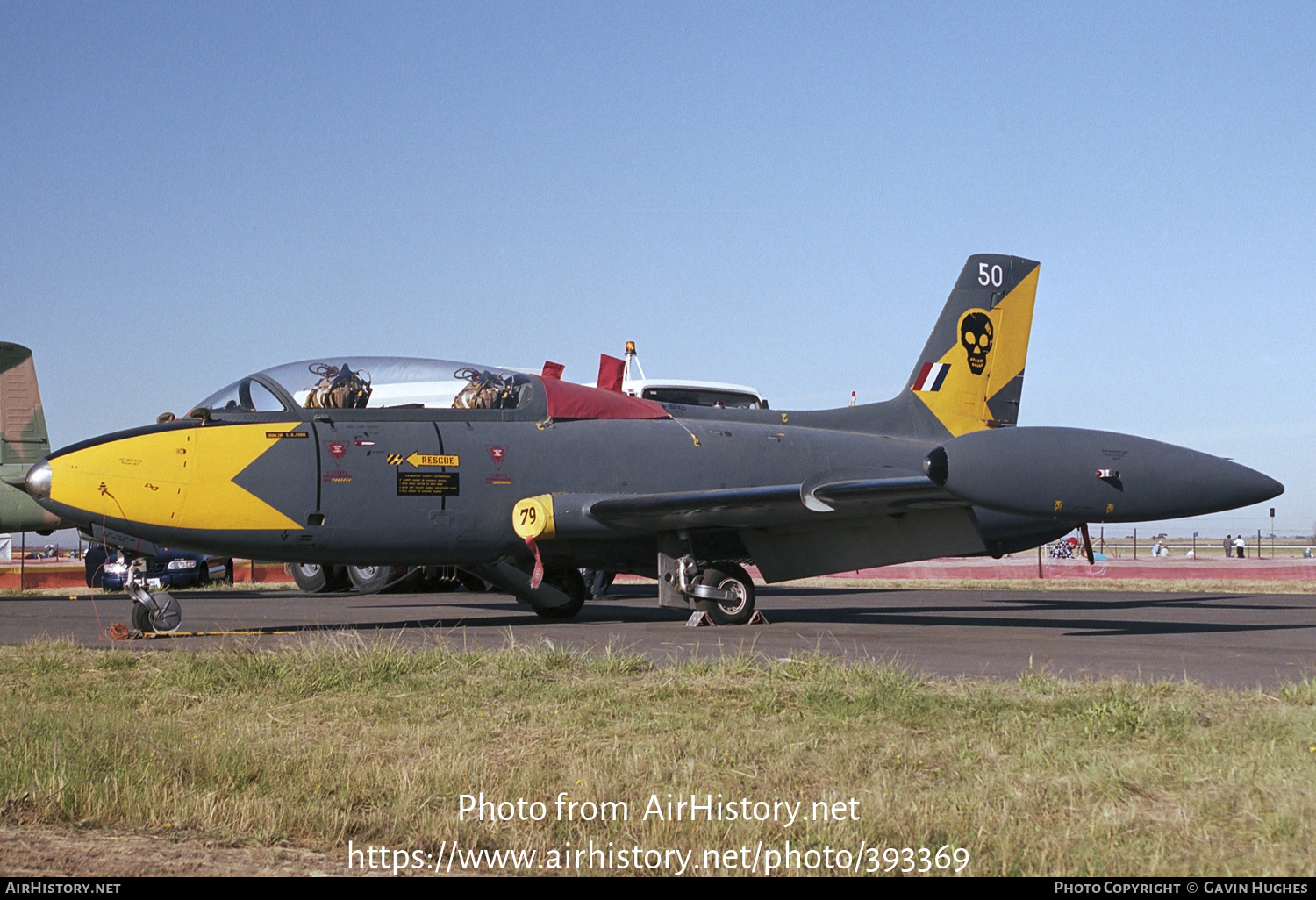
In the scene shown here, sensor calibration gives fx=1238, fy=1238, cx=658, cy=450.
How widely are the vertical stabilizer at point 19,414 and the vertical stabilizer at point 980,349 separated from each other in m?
17.0

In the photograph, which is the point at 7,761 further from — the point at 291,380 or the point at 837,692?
the point at 291,380

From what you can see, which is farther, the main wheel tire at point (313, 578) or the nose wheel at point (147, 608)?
the main wheel tire at point (313, 578)

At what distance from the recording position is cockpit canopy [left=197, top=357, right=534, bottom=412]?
13.7 meters

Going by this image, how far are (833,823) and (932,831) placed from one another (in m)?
0.36

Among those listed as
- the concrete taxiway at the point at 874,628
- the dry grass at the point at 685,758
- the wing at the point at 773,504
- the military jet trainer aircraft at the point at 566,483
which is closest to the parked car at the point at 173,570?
the concrete taxiway at the point at 874,628

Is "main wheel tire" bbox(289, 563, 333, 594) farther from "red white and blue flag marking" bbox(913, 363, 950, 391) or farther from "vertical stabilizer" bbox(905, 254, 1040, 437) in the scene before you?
"vertical stabilizer" bbox(905, 254, 1040, 437)

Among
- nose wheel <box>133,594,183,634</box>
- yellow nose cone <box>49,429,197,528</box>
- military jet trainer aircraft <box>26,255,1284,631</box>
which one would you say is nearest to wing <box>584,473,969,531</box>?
military jet trainer aircraft <box>26,255,1284,631</box>

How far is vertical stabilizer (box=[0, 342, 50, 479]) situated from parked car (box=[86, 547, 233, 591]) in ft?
18.7

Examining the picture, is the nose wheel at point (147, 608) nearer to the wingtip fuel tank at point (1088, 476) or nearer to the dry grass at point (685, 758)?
the dry grass at point (685, 758)

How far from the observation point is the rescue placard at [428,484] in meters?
13.9

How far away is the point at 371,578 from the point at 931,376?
14.1 metres

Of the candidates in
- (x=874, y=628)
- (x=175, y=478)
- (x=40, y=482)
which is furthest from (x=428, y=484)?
(x=874, y=628)
